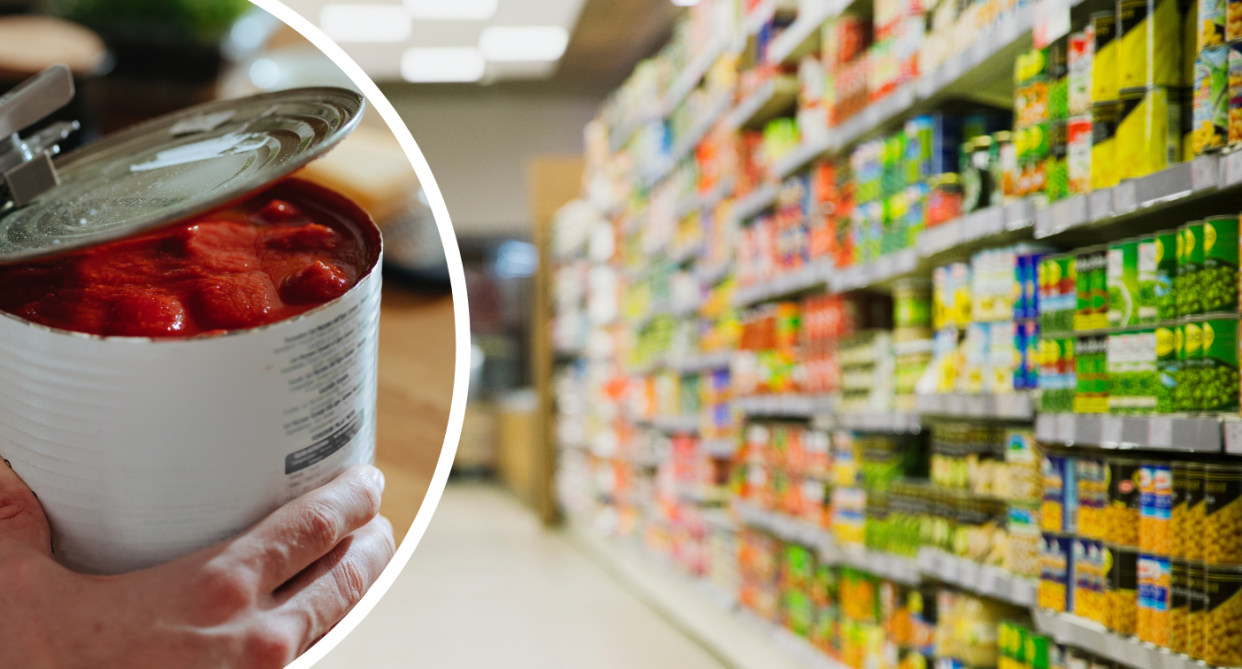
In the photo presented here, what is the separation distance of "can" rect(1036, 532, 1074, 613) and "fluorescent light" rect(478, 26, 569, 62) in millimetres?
7163

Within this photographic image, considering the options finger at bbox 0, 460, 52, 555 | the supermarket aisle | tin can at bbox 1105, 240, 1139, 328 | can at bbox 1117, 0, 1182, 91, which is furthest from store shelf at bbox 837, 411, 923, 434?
finger at bbox 0, 460, 52, 555

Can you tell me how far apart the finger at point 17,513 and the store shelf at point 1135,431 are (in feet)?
4.37

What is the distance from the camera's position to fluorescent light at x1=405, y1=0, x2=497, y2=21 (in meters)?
7.31

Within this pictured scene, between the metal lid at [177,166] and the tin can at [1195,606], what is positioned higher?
the metal lid at [177,166]

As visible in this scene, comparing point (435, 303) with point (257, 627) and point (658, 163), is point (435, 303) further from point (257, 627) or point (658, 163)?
point (658, 163)

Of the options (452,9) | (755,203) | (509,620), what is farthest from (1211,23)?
(452,9)

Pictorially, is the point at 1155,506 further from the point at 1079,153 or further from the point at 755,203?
the point at 755,203

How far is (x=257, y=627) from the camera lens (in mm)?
618

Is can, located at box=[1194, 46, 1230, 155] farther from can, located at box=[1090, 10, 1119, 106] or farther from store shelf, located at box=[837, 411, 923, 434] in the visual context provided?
store shelf, located at box=[837, 411, 923, 434]

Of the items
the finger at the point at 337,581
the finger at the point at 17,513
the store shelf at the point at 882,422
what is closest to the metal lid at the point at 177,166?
the finger at the point at 17,513

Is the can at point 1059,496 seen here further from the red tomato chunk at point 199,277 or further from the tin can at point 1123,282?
the red tomato chunk at point 199,277

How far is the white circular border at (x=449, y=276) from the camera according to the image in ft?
2.40

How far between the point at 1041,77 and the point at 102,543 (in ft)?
5.43

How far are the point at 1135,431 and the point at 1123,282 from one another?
0.23 metres
